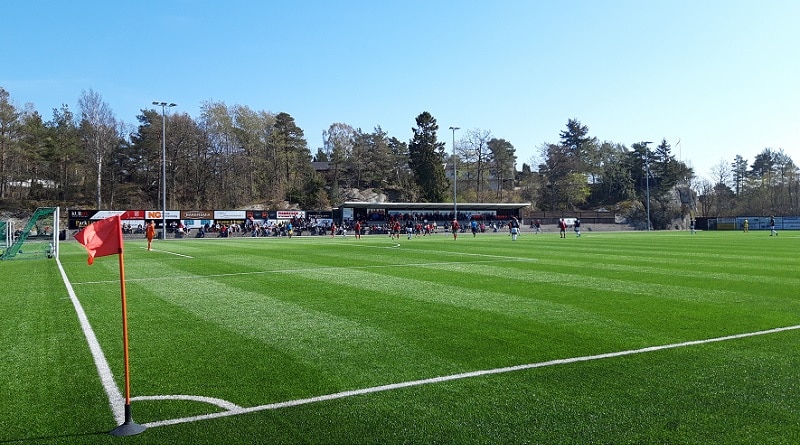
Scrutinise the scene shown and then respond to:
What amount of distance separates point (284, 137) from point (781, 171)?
98996 mm

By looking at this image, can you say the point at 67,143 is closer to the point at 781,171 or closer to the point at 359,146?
the point at 359,146

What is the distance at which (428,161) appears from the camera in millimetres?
92188

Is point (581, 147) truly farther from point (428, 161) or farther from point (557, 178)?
point (428, 161)

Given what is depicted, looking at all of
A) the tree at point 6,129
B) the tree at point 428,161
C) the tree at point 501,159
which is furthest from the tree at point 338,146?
the tree at point 6,129

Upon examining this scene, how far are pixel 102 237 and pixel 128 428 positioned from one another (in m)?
1.60

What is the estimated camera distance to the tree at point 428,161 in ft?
301

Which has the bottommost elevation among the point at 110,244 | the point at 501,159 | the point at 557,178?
the point at 110,244

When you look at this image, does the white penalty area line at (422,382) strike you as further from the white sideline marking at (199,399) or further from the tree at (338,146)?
the tree at (338,146)

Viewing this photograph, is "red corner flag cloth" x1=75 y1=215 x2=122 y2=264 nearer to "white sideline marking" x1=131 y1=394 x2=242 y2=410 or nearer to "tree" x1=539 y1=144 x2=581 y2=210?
"white sideline marking" x1=131 y1=394 x2=242 y2=410

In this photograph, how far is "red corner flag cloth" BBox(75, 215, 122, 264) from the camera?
175 inches

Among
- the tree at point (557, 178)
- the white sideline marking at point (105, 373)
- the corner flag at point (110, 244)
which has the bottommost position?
the white sideline marking at point (105, 373)

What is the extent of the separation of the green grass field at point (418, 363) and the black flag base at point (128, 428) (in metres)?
0.11

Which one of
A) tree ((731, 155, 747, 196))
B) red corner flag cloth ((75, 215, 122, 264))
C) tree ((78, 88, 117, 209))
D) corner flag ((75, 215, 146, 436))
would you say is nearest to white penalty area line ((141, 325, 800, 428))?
corner flag ((75, 215, 146, 436))

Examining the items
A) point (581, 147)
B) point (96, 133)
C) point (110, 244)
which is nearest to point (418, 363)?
point (110, 244)
